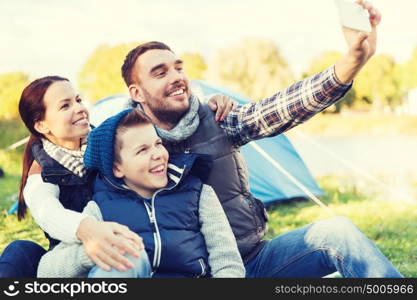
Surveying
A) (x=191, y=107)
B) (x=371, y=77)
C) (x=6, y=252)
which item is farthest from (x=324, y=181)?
(x=371, y=77)

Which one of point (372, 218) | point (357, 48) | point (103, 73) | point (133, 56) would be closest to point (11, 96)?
point (103, 73)

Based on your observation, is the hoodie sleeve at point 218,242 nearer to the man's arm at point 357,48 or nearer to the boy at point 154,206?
the boy at point 154,206

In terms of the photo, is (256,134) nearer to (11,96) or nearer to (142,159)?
(142,159)

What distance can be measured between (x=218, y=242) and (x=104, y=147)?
0.48 meters

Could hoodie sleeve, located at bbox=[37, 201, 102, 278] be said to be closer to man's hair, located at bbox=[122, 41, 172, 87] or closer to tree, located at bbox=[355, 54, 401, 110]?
man's hair, located at bbox=[122, 41, 172, 87]

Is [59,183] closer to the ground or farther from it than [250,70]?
closer to the ground

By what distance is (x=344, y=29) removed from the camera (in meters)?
1.67

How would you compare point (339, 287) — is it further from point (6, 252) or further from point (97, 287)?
point (6, 252)

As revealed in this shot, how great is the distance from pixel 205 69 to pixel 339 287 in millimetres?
15516

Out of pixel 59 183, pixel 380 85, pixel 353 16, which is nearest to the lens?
pixel 353 16

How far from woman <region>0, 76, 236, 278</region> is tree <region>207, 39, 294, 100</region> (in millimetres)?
14952

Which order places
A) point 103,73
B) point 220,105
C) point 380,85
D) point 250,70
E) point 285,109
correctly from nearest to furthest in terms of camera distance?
1. point 285,109
2. point 220,105
3. point 103,73
4. point 250,70
5. point 380,85

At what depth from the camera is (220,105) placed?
2057mm

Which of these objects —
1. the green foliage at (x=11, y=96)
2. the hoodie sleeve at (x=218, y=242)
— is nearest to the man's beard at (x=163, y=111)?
the hoodie sleeve at (x=218, y=242)
